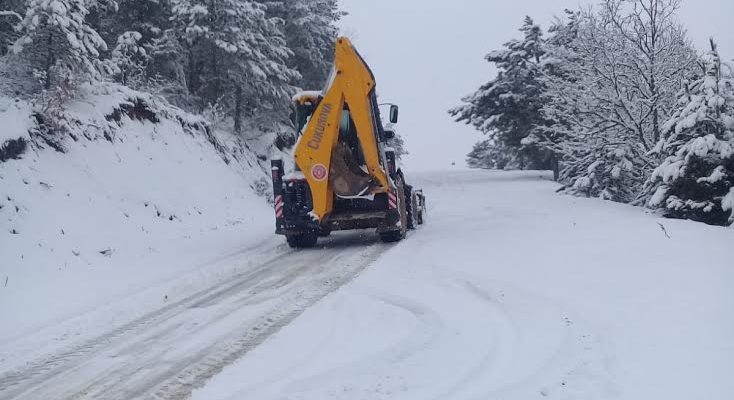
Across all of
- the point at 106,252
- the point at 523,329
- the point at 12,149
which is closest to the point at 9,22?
the point at 12,149

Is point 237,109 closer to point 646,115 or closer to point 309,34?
point 309,34

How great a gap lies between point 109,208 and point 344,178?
4.77 meters

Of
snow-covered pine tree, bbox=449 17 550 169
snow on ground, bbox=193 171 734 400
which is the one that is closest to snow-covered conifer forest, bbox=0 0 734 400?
snow on ground, bbox=193 171 734 400

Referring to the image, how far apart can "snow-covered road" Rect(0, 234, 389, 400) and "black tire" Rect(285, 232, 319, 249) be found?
113 inches

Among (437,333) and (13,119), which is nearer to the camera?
(437,333)

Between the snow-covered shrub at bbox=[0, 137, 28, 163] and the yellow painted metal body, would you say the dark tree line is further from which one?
the yellow painted metal body

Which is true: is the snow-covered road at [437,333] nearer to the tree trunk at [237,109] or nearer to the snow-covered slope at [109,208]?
the snow-covered slope at [109,208]

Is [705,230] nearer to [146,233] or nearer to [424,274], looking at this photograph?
[424,274]

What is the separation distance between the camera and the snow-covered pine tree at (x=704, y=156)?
526 inches

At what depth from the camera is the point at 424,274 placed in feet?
26.2

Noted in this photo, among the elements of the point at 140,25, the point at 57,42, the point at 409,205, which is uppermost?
the point at 140,25

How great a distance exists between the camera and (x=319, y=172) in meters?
11.1

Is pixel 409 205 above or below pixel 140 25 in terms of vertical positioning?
below

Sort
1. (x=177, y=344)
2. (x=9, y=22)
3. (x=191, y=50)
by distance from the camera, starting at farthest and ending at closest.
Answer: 1. (x=191, y=50)
2. (x=9, y=22)
3. (x=177, y=344)
